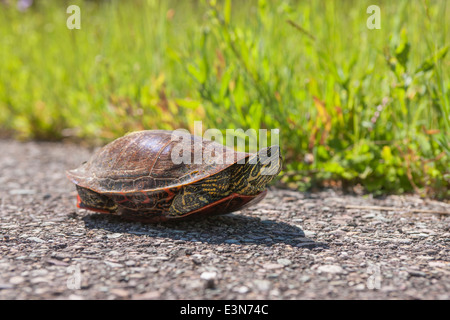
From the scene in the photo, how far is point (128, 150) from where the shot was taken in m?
2.56

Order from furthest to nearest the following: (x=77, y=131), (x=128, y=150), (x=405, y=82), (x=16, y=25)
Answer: (x=16, y=25)
(x=77, y=131)
(x=405, y=82)
(x=128, y=150)

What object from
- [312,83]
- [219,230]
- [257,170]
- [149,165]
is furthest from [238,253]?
[312,83]

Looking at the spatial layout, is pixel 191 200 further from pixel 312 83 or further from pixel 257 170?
pixel 312 83

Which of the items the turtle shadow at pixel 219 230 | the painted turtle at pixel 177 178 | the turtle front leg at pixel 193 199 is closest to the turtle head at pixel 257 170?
the painted turtle at pixel 177 178

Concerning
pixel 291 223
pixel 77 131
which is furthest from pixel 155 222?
pixel 77 131

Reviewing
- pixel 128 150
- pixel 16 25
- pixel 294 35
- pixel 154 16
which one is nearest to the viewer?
pixel 128 150

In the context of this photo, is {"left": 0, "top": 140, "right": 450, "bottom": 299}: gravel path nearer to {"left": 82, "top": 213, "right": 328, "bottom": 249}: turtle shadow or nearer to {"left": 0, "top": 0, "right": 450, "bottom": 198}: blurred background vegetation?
{"left": 82, "top": 213, "right": 328, "bottom": 249}: turtle shadow

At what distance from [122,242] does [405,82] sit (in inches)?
83.1

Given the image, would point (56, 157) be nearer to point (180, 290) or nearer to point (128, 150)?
point (128, 150)

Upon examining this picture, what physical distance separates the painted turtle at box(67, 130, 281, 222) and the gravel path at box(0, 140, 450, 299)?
5.4 inches

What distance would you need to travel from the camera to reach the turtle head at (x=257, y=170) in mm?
2354

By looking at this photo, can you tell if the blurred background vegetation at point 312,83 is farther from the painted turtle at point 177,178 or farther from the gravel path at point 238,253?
the painted turtle at point 177,178

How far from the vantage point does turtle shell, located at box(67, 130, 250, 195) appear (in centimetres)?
235

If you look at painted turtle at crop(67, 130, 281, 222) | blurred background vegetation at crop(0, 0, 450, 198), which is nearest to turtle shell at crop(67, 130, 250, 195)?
painted turtle at crop(67, 130, 281, 222)
